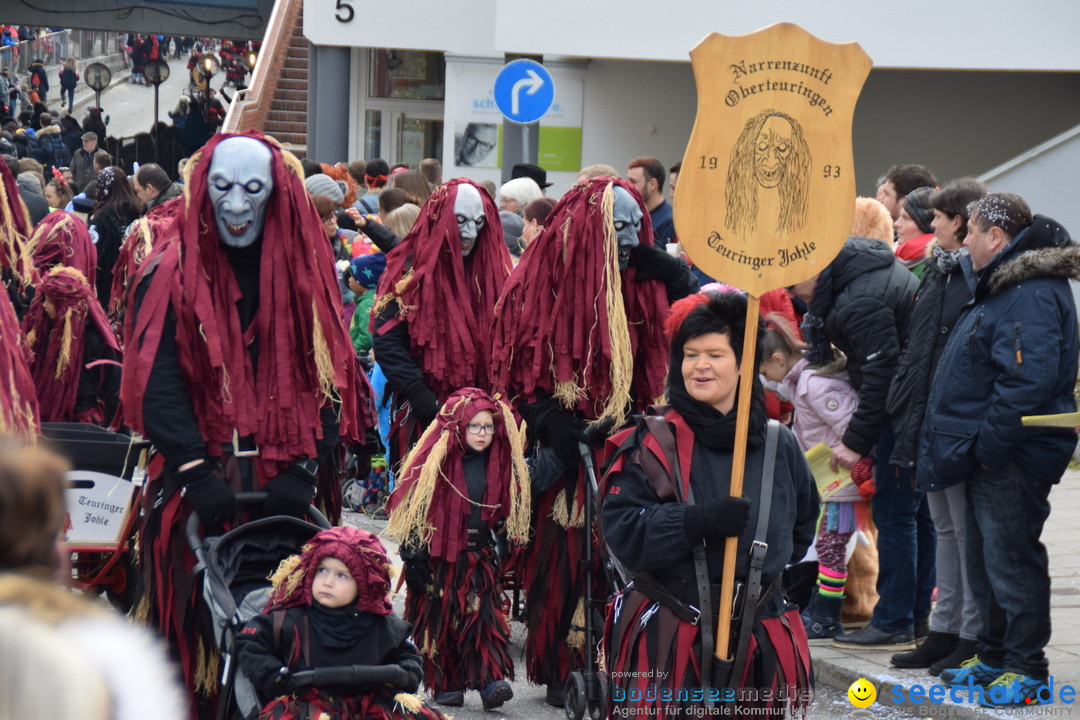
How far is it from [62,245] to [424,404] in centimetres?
316

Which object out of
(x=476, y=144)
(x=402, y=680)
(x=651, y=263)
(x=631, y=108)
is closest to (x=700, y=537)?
(x=402, y=680)

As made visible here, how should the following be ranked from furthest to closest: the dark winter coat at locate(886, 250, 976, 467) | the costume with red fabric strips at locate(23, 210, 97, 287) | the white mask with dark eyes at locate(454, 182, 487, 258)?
the costume with red fabric strips at locate(23, 210, 97, 287), the white mask with dark eyes at locate(454, 182, 487, 258), the dark winter coat at locate(886, 250, 976, 467)

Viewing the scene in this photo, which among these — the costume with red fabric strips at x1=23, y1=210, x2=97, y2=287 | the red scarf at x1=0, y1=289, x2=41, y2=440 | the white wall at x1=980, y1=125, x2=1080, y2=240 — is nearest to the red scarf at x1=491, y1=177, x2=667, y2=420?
the red scarf at x1=0, y1=289, x2=41, y2=440

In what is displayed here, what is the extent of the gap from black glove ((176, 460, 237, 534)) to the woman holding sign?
125 centimetres

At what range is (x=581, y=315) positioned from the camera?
558cm

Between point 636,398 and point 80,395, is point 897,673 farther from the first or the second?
point 80,395

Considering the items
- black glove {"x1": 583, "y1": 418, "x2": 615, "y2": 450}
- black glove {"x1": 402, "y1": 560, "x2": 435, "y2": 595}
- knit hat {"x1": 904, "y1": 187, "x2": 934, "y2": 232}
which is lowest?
black glove {"x1": 402, "y1": 560, "x2": 435, "y2": 595}

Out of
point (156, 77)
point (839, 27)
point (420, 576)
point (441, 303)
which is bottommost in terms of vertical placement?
point (420, 576)

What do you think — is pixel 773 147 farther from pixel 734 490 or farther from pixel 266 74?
pixel 266 74

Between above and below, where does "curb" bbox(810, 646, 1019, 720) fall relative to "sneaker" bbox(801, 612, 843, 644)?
below

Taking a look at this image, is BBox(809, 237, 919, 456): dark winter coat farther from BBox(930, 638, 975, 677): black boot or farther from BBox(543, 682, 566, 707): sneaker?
BBox(543, 682, 566, 707): sneaker

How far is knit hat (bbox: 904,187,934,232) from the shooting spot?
23.5ft

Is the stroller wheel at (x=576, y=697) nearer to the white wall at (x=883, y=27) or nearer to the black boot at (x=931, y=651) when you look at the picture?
the black boot at (x=931, y=651)

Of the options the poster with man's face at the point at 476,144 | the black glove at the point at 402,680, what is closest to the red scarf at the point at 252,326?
the black glove at the point at 402,680
